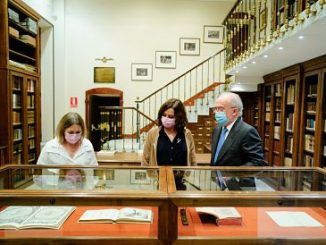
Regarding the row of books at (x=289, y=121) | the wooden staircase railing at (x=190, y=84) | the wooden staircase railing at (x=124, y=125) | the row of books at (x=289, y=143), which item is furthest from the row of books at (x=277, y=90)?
the wooden staircase railing at (x=124, y=125)

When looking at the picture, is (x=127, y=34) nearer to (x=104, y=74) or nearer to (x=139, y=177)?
(x=104, y=74)

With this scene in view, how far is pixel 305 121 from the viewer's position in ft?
14.8

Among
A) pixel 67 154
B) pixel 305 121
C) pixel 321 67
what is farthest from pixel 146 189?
pixel 305 121

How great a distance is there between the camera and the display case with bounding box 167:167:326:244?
3.76 ft

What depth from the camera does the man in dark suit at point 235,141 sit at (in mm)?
1999

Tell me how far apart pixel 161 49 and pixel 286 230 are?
7.00 m

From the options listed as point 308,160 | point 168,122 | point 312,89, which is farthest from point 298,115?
point 168,122

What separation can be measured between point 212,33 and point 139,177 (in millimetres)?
6985

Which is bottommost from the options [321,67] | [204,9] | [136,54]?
[321,67]

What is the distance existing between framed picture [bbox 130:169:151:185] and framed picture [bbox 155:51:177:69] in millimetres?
6439

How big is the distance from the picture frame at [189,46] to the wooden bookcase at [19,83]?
3.57 metres

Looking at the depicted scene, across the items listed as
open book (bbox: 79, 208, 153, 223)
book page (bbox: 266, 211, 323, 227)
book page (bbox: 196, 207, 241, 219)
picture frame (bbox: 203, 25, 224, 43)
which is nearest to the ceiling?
book page (bbox: 266, 211, 323, 227)

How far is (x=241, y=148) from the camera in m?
2.02

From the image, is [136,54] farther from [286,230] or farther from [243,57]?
[286,230]
